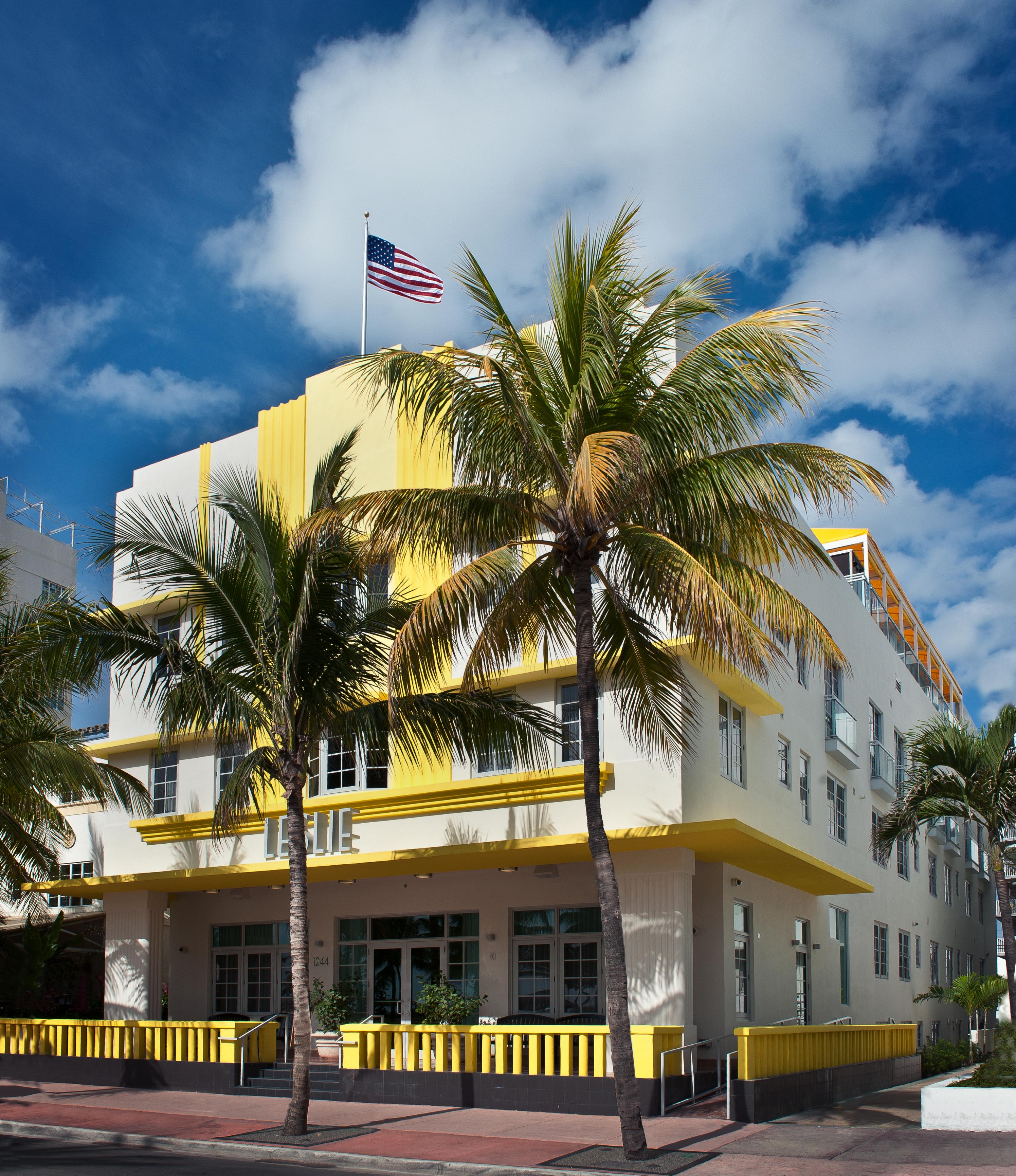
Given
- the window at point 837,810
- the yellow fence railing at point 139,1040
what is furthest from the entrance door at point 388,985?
the window at point 837,810

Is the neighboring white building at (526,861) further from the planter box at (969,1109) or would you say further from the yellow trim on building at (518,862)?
the planter box at (969,1109)

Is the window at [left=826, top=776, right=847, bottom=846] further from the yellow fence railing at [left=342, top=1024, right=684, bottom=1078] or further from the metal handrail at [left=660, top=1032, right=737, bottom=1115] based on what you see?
the yellow fence railing at [left=342, top=1024, right=684, bottom=1078]

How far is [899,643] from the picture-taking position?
37125 millimetres

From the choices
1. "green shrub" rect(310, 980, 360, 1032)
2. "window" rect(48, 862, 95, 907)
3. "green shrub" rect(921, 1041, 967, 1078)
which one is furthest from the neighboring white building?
"window" rect(48, 862, 95, 907)

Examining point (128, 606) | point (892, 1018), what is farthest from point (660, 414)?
point (892, 1018)

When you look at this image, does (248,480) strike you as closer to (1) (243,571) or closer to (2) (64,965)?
(1) (243,571)

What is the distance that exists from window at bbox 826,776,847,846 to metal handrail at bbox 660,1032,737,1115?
882 centimetres

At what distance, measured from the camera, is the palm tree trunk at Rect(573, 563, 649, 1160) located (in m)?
12.0

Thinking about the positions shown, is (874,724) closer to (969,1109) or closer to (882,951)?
(882,951)

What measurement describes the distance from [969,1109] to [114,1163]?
979 centimetres

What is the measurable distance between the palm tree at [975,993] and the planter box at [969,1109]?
13528mm

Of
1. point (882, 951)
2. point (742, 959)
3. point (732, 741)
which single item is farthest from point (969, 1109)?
point (882, 951)

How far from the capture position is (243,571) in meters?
15.4

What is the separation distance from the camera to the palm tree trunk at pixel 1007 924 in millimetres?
21688
